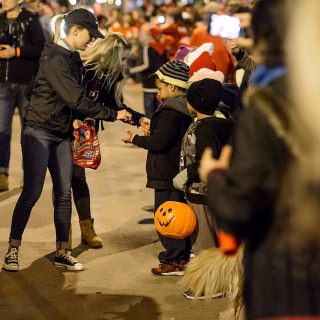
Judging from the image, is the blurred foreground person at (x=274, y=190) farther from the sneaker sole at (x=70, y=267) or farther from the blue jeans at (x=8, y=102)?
the blue jeans at (x=8, y=102)

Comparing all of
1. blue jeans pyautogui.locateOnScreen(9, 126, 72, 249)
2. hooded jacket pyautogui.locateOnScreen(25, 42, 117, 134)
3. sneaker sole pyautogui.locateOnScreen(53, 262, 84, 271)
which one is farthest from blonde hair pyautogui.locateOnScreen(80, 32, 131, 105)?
sneaker sole pyautogui.locateOnScreen(53, 262, 84, 271)

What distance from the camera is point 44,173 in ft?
22.4

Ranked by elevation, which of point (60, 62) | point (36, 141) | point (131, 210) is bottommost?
point (131, 210)

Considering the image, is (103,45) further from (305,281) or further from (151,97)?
(151,97)

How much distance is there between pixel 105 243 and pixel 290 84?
5161mm

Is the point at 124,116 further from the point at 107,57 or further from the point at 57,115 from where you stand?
the point at 107,57

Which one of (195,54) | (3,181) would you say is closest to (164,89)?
(195,54)

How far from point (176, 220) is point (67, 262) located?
1141 mm

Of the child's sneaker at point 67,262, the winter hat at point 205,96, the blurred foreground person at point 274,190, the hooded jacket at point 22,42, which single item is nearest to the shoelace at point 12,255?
the child's sneaker at point 67,262

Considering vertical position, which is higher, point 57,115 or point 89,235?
point 57,115

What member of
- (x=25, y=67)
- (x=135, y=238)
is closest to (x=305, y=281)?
(x=135, y=238)

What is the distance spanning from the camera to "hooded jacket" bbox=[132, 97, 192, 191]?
6891mm

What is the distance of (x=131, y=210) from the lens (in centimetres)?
925

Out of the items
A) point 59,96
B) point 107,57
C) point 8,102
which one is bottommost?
point 8,102
